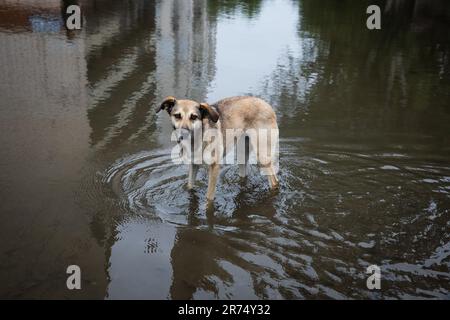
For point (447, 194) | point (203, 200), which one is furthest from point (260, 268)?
point (447, 194)

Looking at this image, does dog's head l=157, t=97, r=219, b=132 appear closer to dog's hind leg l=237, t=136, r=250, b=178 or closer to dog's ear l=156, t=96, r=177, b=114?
dog's ear l=156, t=96, r=177, b=114

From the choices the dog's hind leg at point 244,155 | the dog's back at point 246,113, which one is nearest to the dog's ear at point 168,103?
the dog's back at point 246,113

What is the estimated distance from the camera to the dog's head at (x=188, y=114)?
5.30 metres

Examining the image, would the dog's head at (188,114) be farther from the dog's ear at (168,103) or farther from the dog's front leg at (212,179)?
the dog's front leg at (212,179)

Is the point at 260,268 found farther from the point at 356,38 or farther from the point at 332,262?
the point at 356,38

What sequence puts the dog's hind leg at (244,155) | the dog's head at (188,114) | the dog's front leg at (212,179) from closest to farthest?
the dog's head at (188,114)
the dog's front leg at (212,179)
the dog's hind leg at (244,155)

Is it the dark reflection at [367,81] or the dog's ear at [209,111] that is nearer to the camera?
the dog's ear at [209,111]

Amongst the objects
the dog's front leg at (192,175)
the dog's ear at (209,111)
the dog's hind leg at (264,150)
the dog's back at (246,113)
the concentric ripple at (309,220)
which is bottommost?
the concentric ripple at (309,220)

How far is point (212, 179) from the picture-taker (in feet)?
19.2

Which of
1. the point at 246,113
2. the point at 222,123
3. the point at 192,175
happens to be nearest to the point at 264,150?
the point at 246,113

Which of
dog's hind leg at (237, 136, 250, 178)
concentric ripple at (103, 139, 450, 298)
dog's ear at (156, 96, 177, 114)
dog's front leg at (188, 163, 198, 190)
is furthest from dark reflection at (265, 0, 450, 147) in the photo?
dog's ear at (156, 96, 177, 114)

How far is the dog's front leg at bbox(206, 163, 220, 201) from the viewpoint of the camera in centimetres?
584

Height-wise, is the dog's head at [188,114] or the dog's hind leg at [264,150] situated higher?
the dog's head at [188,114]
